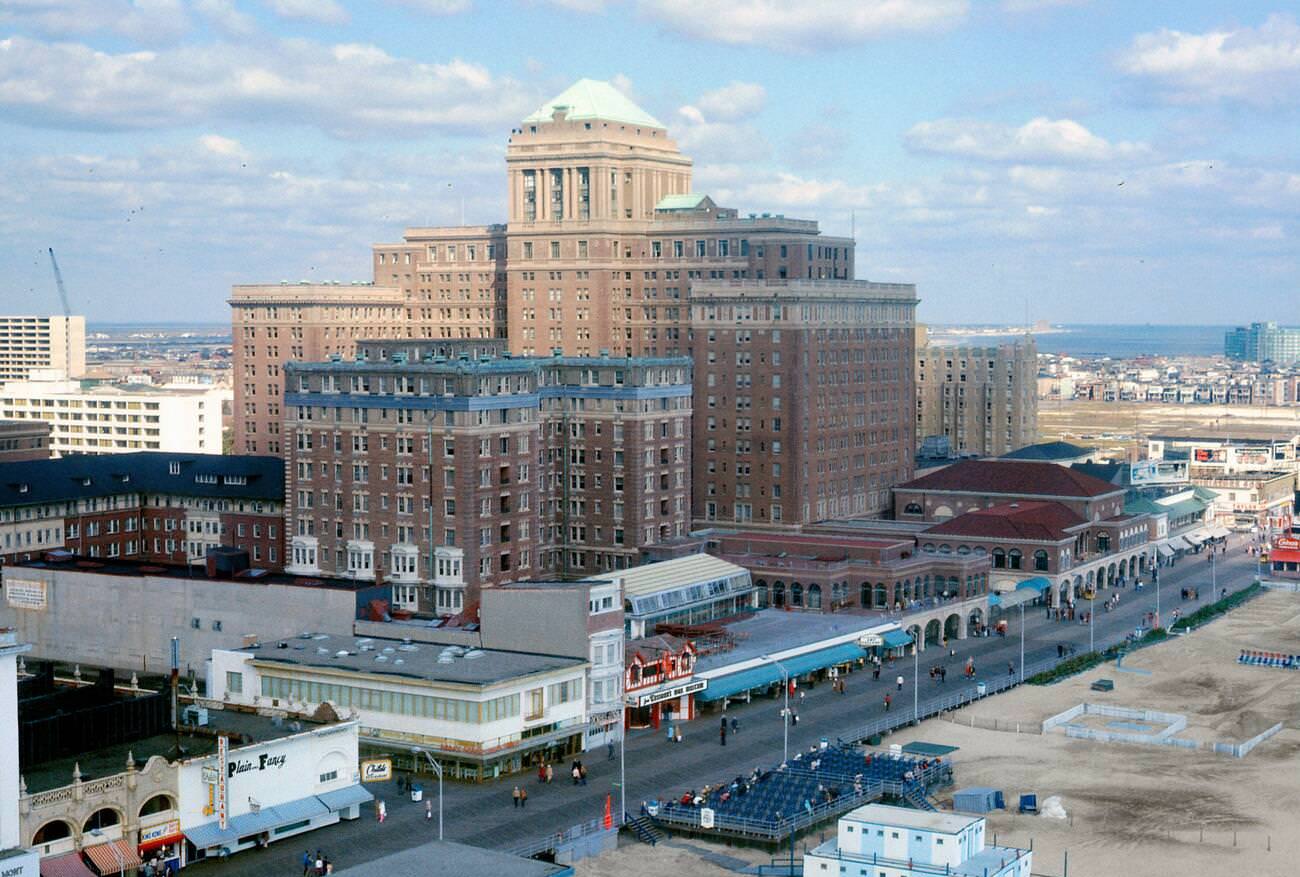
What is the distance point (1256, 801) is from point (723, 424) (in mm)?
95909

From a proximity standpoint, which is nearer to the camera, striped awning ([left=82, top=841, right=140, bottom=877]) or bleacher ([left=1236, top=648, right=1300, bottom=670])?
striped awning ([left=82, top=841, right=140, bottom=877])

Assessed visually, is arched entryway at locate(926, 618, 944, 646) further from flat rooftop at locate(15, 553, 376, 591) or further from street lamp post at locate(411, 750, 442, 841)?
street lamp post at locate(411, 750, 442, 841)

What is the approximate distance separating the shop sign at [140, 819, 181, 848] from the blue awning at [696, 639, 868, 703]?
145ft

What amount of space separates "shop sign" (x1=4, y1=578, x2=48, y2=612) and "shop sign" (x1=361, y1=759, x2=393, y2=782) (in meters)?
50.2

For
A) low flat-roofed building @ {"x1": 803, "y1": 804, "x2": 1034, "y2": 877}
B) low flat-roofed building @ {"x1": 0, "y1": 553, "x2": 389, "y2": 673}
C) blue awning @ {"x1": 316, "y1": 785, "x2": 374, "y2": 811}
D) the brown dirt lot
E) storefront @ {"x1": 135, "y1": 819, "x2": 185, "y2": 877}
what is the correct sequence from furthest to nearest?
low flat-roofed building @ {"x1": 0, "y1": 553, "x2": 389, "y2": 673}
blue awning @ {"x1": 316, "y1": 785, "x2": 374, "y2": 811}
the brown dirt lot
storefront @ {"x1": 135, "y1": 819, "x2": 185, "y2": 877}
low flat-roofed building @ {"x1": 803, "y1": 804, "x2": 1034, "y2": 877}

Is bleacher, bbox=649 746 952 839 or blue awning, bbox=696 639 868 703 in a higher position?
blue awning, bbox=696 639 868 703

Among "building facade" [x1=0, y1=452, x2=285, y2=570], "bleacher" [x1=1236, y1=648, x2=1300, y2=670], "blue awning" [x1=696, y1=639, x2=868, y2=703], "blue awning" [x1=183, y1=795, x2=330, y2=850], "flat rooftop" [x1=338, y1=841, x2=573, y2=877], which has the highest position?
"building facade" [x1=0, y1=452, x2=285, y2=570]

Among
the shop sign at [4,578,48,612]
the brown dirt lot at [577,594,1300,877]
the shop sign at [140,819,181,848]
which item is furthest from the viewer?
the shop sign at [4,578,48,612]

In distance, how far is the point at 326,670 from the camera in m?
112

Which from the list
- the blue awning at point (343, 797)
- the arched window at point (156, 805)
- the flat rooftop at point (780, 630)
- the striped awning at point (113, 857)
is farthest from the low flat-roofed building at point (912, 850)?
the flat rooftop at point (780, 630)

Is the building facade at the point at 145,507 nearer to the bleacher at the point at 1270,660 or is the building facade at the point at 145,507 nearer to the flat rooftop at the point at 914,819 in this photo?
the bleacher at the point at 1270,660

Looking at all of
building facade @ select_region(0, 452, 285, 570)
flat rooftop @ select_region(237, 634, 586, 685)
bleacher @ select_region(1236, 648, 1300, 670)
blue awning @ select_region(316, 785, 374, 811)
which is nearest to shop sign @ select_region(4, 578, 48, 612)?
building facade @ select_region(0, 452, 285, 570)

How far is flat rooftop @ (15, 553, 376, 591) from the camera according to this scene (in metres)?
139

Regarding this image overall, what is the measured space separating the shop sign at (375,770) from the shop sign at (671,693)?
67.1ft
